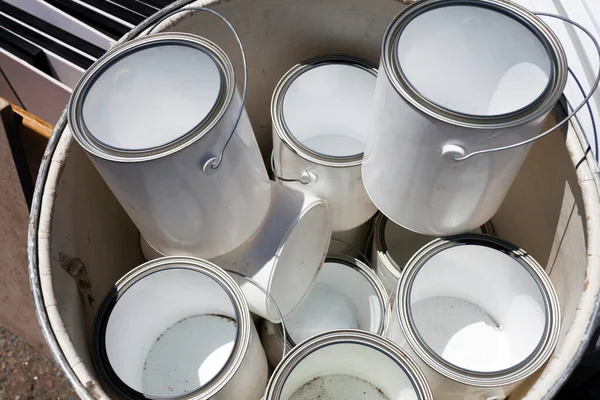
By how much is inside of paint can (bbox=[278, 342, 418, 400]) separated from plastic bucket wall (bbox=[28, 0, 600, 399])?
9.1 inches

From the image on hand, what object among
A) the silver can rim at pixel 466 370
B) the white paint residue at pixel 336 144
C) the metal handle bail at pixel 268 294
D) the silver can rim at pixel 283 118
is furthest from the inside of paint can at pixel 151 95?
the silver can rim at pixel 466 370

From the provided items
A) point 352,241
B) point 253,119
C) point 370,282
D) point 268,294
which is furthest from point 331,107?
point 268,294

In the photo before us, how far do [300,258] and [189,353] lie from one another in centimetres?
33

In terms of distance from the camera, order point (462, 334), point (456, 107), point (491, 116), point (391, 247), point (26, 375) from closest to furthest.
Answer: point (491, 116) < point (456, 107) < point (462, 334) < point (391, 247) < point (26, 375)

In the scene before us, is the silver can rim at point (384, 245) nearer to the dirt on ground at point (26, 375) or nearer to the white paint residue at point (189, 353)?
the white paint residue at point (189, 353)

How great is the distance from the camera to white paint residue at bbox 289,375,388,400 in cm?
117

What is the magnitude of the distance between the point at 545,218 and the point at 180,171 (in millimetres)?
746

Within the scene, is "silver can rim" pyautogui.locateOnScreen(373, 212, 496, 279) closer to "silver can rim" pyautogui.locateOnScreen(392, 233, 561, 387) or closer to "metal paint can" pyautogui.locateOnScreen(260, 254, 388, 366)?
"metal paint can" pyautogui.locateOnScreen(260, 254, 388, 366)

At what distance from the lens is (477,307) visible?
131cm

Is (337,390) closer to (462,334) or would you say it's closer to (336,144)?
(462,334)

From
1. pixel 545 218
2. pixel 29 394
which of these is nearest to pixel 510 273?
pixel 545 218

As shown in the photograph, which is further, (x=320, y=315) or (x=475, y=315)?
(x=320, y=315)

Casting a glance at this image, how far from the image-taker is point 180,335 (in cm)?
125

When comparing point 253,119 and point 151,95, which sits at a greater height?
point 151,95
